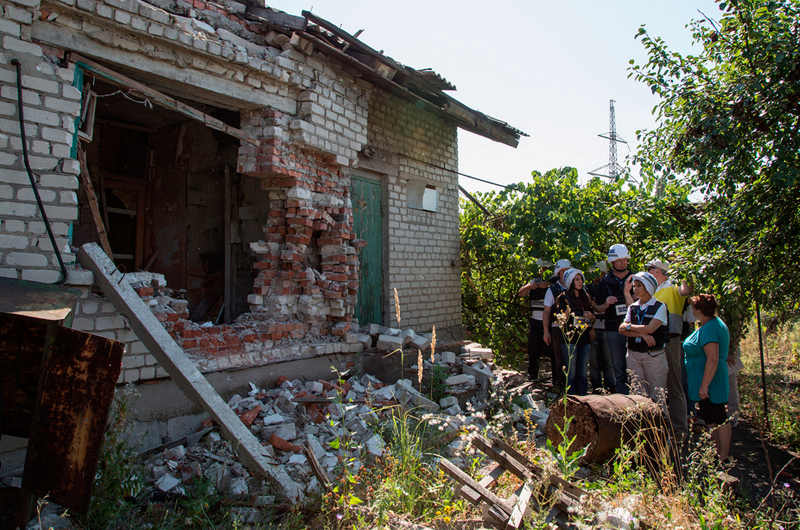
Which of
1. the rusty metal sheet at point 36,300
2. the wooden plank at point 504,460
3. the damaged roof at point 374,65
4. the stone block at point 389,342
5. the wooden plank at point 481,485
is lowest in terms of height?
the wooden plank at point 481,485

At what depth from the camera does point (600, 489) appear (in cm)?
305

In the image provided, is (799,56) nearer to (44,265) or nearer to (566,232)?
(566,232)

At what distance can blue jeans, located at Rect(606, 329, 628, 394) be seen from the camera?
5016 millimetres

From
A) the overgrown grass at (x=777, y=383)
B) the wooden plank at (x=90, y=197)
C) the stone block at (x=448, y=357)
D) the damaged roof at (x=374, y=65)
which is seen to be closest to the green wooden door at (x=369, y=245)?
the stone block at (x=448, y=357)

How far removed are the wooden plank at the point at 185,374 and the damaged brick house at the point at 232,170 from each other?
0.19m

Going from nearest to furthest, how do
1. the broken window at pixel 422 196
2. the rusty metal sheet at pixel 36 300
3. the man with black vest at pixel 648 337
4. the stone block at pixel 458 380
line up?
the rusty metal sheet at pixel 36 300 < the man with black vest at pixel 648 337 < the stone block at pixel 458 380 < the broken window at pixel 422 196

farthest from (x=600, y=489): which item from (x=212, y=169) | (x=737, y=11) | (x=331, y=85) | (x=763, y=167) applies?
(x=212, y=169)

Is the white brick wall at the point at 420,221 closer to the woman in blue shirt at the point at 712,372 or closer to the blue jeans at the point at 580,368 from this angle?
the blue jeans at the point at 580,368

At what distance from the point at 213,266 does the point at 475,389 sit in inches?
146

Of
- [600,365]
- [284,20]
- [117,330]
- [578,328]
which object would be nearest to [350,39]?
[284,20]

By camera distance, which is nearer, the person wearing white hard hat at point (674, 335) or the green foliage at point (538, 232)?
the person wearing white hard hat at point (674, 335)

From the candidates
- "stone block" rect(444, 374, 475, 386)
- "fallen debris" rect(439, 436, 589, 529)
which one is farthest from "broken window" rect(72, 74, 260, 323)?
"fallen debris" rect(439, 436, 589, 529)

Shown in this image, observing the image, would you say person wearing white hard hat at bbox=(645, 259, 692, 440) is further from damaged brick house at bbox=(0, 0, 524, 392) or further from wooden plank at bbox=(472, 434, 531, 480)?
damaged brick house at bbox=(0, 0, 524, 392)

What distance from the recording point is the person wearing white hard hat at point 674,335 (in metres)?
4.46
